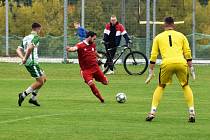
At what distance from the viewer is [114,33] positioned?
28156mm

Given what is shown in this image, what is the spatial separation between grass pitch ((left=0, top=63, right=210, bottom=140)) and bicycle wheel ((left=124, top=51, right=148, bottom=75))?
2.42 metres

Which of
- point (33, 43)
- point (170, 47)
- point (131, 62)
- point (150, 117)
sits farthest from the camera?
point (131, 62)

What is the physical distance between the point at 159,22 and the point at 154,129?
24554mm

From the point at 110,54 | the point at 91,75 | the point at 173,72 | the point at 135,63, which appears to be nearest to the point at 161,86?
the point at 173,72

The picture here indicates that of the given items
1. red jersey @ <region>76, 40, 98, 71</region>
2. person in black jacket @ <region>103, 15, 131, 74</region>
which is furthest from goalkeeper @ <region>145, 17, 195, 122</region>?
person in black jacket @ <region>103, 15, 131, 74</region>

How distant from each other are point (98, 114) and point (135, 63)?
1266cm

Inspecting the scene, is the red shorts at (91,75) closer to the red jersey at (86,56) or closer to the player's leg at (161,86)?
the red jersey at (86,56)

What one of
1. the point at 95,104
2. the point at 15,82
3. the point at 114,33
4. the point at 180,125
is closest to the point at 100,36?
the point at 114,33

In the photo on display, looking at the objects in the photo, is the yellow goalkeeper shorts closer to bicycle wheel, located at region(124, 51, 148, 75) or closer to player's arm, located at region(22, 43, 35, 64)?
player's arm, located at region(22, 43, 35, 64)

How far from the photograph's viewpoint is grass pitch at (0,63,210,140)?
11.9 metres

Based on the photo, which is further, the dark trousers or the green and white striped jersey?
the dark trousers

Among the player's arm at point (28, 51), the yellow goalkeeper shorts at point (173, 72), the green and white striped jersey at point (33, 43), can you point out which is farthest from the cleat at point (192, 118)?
the green and white striped jersey at point (33, 43)

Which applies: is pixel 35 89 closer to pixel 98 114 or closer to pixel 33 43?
pixel 33 43

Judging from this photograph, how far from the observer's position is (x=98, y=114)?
1516 centimetres
